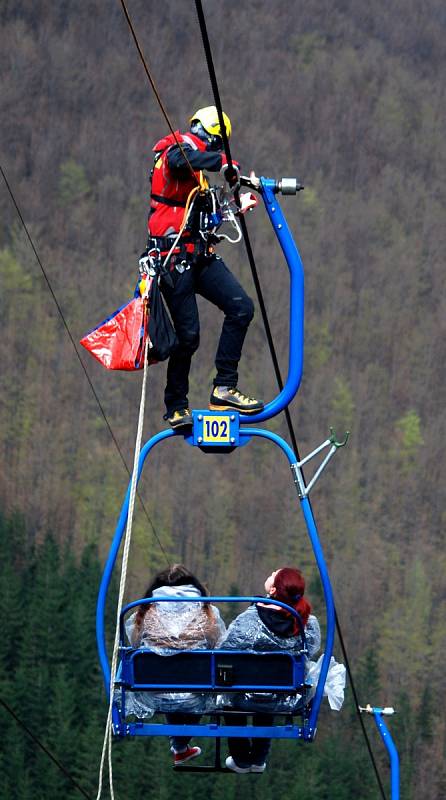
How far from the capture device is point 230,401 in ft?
31.7

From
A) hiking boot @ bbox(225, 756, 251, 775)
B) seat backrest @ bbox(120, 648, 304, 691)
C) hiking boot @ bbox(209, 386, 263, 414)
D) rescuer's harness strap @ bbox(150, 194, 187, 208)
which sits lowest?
hiking boot @ bbox(225, 756, 251, 775)

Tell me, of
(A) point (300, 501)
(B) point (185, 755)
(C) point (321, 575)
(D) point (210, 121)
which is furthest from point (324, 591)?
(D) point (210, 121)

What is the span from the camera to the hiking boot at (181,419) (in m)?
9.39

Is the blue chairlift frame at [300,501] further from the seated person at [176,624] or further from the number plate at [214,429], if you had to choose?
the seated person at [176,624]

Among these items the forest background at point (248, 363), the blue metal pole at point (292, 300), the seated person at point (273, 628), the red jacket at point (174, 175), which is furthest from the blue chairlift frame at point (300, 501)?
the forest background at point (248, 363)

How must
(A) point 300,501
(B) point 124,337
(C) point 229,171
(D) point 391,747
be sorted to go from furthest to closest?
(D) point 391,747
(B) point 124,337
(A) point 300,501
(C) point 229,171

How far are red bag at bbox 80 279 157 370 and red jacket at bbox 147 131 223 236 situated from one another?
0.44m

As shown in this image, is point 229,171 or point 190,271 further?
point 190,271

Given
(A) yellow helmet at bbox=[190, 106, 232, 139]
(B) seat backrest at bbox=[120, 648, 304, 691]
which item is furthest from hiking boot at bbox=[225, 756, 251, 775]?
(A) yellow helmet at bbox=[190, 106, 232, 139]

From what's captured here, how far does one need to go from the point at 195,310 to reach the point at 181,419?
59 centimetres

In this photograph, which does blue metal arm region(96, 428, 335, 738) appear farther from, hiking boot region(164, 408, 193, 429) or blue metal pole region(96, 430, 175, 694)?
hiking boot region(164, 408, 193, 429)

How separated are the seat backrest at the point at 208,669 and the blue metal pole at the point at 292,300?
4.12ft

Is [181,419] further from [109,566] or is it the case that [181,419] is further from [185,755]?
[185,755]

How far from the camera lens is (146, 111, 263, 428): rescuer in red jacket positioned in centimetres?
917
